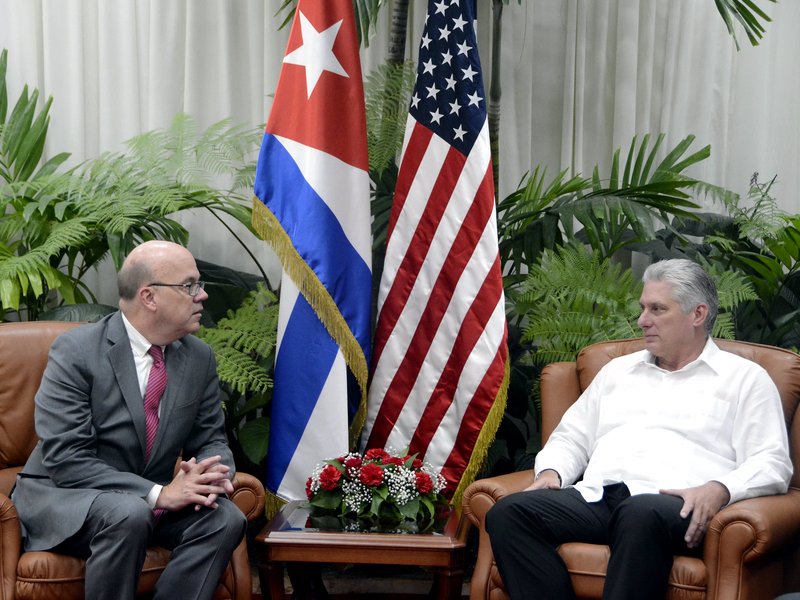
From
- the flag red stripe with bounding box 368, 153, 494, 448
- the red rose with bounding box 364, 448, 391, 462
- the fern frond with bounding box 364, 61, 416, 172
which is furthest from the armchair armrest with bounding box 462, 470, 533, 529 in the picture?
the fern frond with bounding box 364, 61, 416, 172

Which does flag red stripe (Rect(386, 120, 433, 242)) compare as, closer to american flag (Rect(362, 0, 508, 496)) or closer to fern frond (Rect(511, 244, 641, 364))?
american flag (Rect(362, 0, 508, 496))

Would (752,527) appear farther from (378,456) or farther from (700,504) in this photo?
(378,456)

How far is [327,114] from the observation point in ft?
11.2

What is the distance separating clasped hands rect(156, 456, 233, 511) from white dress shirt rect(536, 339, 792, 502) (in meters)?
0.96

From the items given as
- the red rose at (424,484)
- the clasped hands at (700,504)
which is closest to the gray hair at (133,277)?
the red rose at (424,484)

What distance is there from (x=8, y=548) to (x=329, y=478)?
0.87 m

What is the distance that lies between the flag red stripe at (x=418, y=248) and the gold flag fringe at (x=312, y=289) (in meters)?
0.14

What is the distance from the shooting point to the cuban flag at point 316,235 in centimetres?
334

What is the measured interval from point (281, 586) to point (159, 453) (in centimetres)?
55

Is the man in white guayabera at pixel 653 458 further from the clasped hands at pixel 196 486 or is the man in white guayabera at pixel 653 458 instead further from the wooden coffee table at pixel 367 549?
the clasped hands at pixel 196 486

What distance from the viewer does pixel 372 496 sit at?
2785 mm

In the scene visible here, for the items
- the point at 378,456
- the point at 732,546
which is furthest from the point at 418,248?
the point at 732,546

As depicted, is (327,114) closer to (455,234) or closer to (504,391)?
(455,234)

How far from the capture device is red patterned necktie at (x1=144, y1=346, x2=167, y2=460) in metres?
2.71
